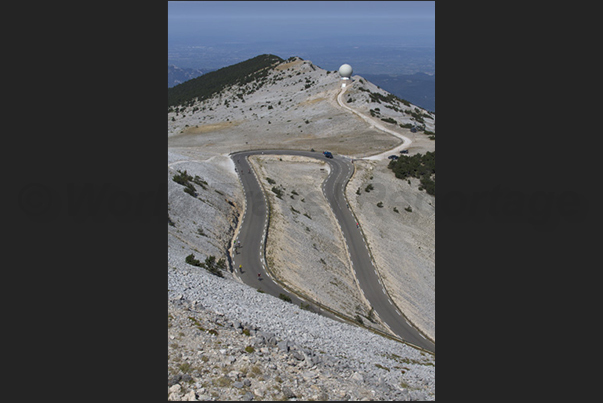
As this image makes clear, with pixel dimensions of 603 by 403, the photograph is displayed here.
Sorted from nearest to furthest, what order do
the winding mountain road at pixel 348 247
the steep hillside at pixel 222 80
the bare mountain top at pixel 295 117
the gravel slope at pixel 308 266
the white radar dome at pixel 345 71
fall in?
the gravel slope at pixel 308 266, the winding mountain road at pixel 348 247, the bare mountain top at pixel 295 117, the white radar dome at pixel 345 71, the steep hillside at pixel 222 80

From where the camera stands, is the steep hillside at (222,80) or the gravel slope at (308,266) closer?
the gravel slope at (308,266)

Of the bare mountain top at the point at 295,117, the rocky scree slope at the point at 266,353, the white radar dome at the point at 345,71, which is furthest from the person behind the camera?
the white radar dome at the point at 345,71

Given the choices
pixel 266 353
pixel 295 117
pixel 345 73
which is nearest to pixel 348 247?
pixel 266 353

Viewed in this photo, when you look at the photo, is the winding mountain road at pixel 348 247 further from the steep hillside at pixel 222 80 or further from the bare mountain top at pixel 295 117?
the steep hillside at pixel 222 80

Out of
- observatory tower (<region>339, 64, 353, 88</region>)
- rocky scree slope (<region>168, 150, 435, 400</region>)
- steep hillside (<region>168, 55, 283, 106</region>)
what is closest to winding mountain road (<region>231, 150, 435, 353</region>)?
rocky scree slope (<region>168, 150, 435, 400</region>)

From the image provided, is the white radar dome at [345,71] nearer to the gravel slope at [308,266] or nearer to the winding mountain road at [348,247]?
the gravel slope at [308,266]

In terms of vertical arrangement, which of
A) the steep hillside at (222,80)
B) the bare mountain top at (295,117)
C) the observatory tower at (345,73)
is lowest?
the bare mountain top at (295,117)

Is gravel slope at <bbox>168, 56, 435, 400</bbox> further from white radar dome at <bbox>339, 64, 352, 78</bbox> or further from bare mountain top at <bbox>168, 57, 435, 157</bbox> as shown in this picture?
white radar dome at <bbox>339, 64, 352, 78</bbox>

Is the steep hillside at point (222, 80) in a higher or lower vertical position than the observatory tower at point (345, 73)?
higher

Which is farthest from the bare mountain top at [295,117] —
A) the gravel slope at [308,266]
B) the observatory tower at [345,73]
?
the observatory tower at [345,73]
